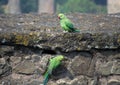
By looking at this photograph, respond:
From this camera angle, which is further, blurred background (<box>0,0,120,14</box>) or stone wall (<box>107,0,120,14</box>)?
stone wall (<box>107,0,120,14</box>)

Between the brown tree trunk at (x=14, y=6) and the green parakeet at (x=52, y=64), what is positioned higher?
the green parakeet at (x=52, y=64)

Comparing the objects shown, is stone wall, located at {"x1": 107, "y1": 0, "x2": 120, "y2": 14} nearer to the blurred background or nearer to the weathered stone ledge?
the blurred background

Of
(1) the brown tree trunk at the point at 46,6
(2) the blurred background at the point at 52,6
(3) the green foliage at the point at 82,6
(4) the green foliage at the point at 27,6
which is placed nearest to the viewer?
(3) the green foliage at the point at 82,6

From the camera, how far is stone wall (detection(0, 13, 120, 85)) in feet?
10.8

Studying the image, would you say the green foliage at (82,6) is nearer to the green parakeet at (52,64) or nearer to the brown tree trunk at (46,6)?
the brown tree trunk at (46,6)

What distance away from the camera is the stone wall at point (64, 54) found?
130 inches

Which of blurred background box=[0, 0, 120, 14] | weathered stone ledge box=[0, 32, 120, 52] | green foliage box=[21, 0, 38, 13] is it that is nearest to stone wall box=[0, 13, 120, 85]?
weathered stone ledge box=[0, 32, 120, 52]

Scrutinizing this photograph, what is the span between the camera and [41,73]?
3.31m

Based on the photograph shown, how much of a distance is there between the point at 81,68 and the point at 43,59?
33 cm

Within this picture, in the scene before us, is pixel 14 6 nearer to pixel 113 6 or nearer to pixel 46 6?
pixel 46 6

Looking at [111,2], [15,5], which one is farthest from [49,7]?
[111,2]

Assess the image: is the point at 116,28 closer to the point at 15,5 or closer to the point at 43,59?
the point at 43,59

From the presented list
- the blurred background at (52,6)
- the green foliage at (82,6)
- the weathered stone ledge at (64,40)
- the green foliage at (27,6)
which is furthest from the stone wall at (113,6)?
the weathered stone ledge at (64,40)

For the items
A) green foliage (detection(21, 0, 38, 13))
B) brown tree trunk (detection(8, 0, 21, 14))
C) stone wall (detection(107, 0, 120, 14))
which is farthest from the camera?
green foliage (detection(21, 0, 38, 13))
